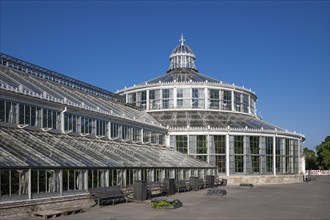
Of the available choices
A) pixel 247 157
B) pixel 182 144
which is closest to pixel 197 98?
pixel 182 144

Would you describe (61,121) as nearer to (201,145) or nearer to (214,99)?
(201,145)

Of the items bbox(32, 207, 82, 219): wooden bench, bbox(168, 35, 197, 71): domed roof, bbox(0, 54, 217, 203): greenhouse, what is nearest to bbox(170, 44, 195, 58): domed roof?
bbox(168, 35, 197, 71): domed roof

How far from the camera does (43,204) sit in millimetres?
28656

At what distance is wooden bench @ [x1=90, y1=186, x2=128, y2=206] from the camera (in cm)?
3366

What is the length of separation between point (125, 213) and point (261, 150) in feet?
144

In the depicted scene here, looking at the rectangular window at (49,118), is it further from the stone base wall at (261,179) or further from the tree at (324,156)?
the tree at (324,156)

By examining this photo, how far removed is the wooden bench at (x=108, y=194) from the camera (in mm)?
33656

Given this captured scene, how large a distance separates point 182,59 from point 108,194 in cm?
5792

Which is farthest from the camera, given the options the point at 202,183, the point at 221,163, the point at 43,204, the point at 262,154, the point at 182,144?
the point at 262,154

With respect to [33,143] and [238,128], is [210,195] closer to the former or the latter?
[33,143]

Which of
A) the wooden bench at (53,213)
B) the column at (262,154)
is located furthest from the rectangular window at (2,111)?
the column at (262,154)

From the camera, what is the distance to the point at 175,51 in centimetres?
9125

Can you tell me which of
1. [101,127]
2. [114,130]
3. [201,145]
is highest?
[101,127]

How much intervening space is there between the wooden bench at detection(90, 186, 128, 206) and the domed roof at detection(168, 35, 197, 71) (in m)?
54.6
